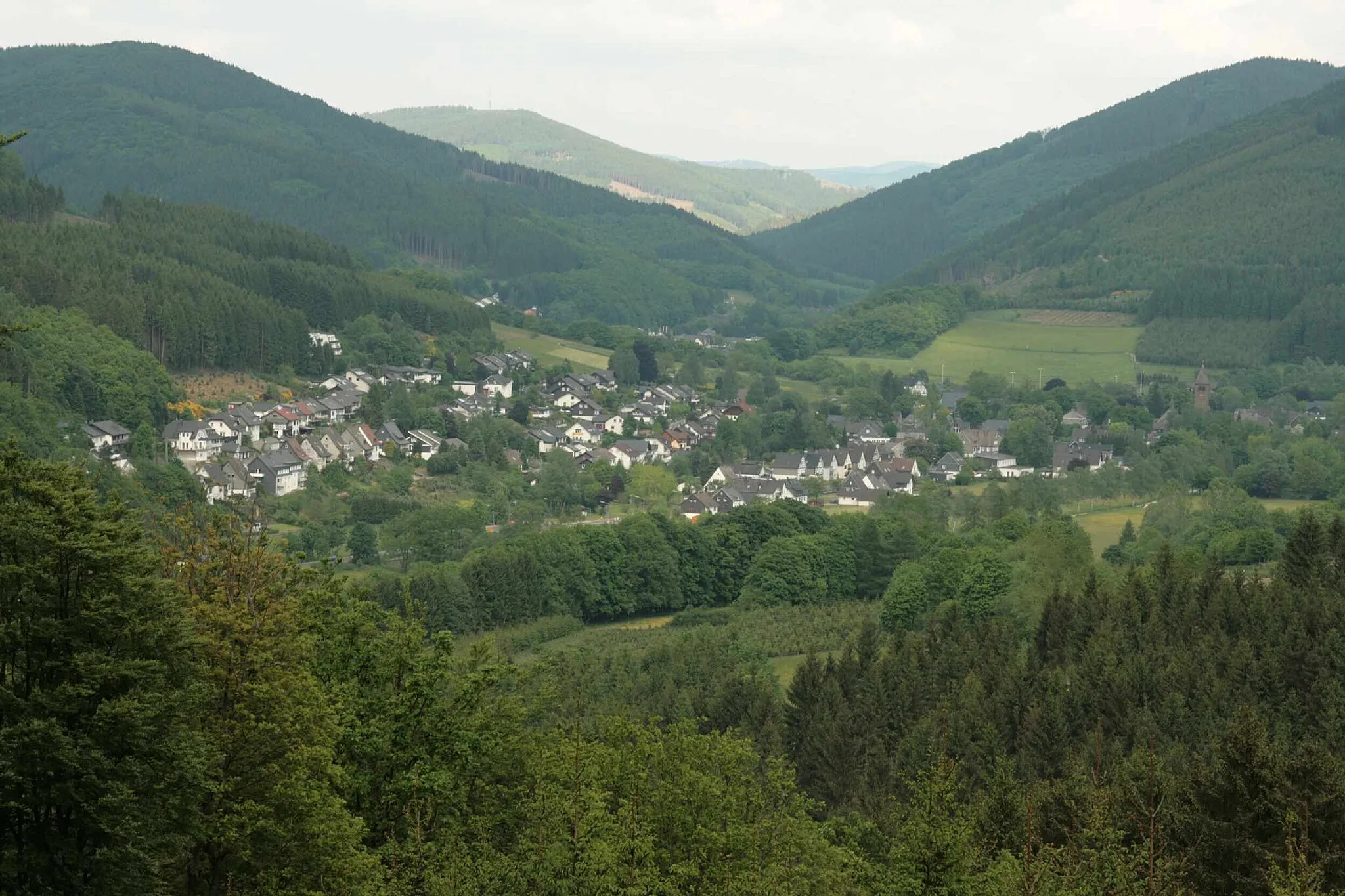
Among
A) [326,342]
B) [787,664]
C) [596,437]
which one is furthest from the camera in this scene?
[326,342]

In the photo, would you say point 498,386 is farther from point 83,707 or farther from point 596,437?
point 83,707

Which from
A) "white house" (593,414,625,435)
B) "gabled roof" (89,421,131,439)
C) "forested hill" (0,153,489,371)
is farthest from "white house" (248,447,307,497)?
"white house" (593,414,625,435)

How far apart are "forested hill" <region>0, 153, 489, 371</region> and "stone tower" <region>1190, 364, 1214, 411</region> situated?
5285 cm

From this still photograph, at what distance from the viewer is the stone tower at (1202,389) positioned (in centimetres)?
12088

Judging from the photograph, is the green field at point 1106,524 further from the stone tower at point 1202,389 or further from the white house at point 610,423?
the stone tower at point 1202,389

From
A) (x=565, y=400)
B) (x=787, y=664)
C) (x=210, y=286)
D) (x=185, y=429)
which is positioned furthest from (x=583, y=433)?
(x=787, y=664)

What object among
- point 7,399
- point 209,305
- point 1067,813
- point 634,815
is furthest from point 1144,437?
point 634,815

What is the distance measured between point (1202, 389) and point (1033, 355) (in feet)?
67.5

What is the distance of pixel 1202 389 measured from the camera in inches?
4867

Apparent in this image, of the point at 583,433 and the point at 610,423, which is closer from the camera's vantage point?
the point at 583,433

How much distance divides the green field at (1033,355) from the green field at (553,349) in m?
22.4

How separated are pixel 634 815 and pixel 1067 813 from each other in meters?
8.37

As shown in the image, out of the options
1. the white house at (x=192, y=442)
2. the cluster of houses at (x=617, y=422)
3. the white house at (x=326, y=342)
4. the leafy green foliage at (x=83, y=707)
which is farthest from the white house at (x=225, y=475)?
the leafy green foliage at (x=83, y=707)

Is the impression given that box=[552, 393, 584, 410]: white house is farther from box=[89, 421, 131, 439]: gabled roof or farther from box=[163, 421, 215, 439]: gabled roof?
box=[89, 421, 131, 439]: gabled roof
